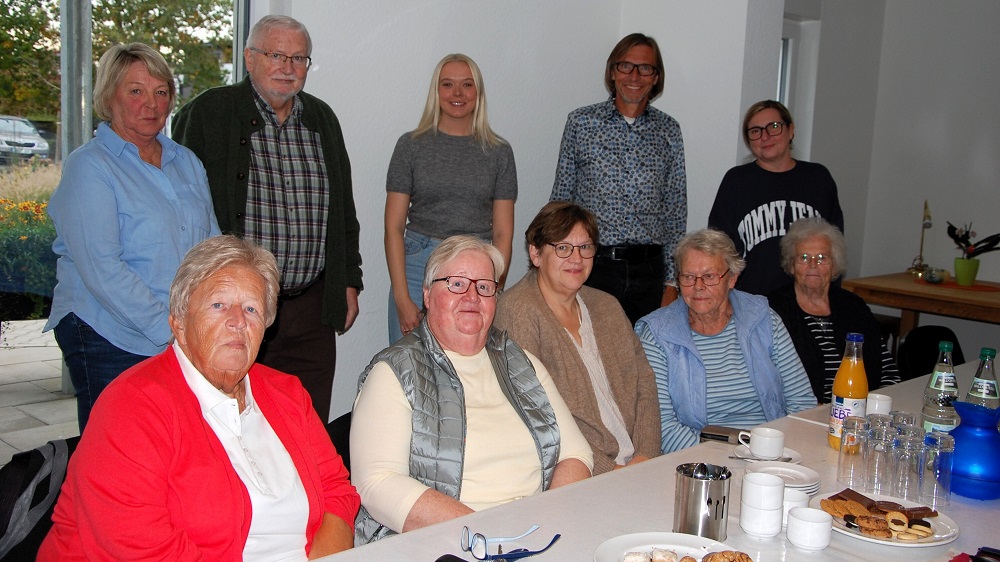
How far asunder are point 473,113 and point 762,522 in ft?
7.50

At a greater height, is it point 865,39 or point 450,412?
point 865,39

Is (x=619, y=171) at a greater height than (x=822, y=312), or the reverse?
(x=619, y=171)

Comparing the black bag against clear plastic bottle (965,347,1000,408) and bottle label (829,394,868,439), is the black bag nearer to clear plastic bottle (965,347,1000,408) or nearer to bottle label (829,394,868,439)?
bottle label (829,394,868,439)

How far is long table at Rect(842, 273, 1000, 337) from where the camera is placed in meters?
5.12

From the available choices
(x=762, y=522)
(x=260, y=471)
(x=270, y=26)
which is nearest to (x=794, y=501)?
(x=762, y=522)

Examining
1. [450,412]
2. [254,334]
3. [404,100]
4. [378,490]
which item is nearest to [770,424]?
[450,412]

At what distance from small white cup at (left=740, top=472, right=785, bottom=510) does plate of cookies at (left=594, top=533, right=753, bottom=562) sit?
15 centimetres

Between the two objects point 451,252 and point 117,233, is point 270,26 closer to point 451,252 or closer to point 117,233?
point 117,233

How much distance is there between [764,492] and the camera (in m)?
1.62

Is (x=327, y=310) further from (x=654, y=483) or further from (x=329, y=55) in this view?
(x=654, y=483)

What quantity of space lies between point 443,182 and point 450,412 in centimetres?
152

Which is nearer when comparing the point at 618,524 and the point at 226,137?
the point at 618,524

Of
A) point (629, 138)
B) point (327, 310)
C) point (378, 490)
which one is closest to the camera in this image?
point (378, 490)

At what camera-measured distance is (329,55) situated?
3.58m
